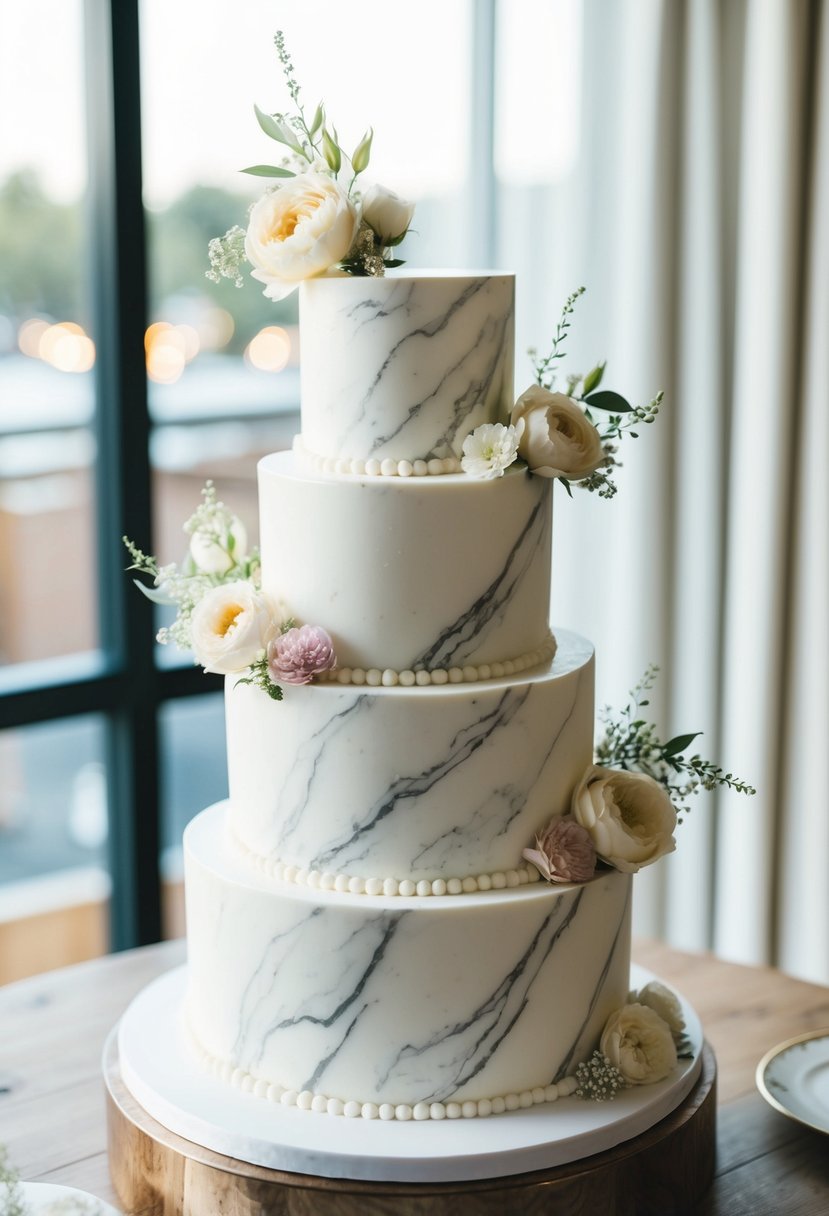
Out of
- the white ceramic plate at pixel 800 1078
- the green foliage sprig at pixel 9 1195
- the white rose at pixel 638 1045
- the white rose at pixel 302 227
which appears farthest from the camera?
the white ceramic plate at pixel 800 1078

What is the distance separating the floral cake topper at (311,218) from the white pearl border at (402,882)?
0.65 meters

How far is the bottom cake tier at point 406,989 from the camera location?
4.88 feet

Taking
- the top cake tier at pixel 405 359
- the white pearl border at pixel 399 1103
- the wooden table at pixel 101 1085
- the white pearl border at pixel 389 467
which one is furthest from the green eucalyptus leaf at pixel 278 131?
the wooden table at pixel 101 1085

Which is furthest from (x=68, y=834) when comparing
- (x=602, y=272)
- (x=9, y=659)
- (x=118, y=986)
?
(x=602, y=272)

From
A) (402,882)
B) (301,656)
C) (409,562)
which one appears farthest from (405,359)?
(402,882)

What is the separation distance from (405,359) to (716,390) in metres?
1.53

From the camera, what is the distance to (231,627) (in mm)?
1515

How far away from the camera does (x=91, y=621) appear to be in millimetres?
2842

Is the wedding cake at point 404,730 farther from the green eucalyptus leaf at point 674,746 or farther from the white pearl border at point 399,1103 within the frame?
the green eucalyptus leaf at point 674,746

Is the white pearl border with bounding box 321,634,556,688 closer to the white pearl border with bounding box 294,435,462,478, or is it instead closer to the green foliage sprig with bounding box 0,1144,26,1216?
the white pearl border with bounding box 294,435,462,478

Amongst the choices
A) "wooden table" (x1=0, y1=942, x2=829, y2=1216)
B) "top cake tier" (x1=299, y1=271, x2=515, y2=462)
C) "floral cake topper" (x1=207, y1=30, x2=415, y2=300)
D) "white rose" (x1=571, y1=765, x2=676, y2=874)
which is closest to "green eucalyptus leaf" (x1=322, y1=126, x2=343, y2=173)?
"floral cake topper" (x1=207, y1=30, x2=415, y2=300)

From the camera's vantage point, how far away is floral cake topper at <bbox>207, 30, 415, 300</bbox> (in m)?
1.47

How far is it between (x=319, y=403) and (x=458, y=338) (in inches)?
7.0

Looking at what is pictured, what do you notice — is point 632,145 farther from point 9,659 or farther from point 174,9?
→ point 9,659
